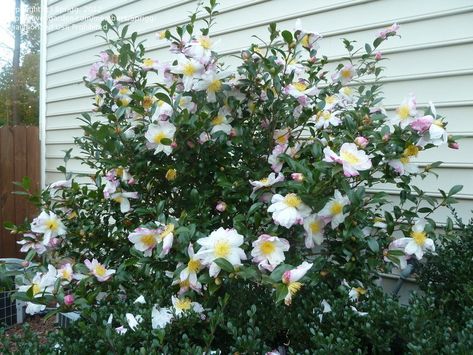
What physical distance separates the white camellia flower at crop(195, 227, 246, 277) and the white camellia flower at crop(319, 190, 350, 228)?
34 cm

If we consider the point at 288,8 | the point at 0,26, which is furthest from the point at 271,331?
the point at 0,26

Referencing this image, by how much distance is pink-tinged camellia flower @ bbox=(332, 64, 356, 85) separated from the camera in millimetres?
2289

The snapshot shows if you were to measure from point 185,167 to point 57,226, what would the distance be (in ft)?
2.22

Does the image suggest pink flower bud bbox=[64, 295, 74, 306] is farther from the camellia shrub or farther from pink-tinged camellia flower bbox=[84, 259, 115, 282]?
pink-tinged camellia flower bbox=[84, 259, 115, 282]

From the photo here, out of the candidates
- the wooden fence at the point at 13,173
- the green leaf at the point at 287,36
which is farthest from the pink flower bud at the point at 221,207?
the wooden fence at the point at 13,173

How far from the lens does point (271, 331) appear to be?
5.06 ft

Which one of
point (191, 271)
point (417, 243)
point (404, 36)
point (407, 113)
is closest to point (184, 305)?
point (191, 271)

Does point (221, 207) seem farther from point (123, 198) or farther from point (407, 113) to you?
point (407, 113)

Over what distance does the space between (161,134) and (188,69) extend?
290 millimetres

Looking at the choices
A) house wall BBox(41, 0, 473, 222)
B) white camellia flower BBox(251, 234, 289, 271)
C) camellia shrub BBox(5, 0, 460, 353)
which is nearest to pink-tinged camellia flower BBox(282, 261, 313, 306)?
camellia shrub BBox(5, 0, 460, 353)

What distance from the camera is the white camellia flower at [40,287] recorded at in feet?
5.47

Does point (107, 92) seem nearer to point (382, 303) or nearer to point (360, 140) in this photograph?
point (360, 140)

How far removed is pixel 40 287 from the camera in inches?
67.5

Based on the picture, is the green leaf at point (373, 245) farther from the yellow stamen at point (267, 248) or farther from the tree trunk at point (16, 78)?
the tree trunk at point (16, 78)
